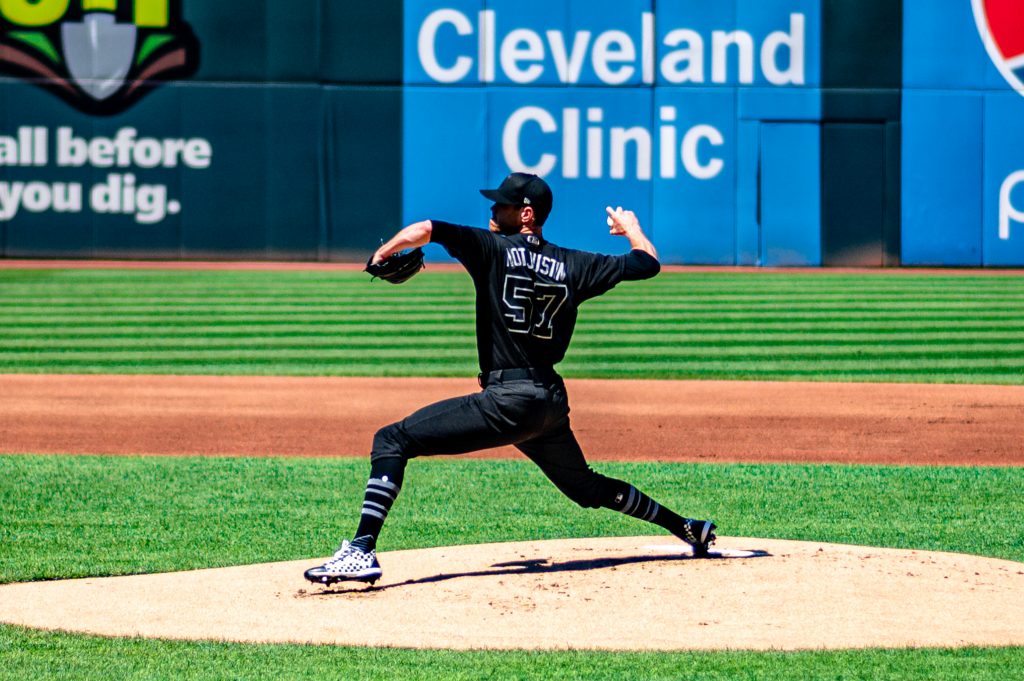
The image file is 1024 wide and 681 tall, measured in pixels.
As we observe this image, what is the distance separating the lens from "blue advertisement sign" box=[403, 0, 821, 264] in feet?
85.5

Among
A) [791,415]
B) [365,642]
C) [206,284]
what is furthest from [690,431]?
[206,284]

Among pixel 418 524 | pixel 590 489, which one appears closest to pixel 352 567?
pixel 590 489

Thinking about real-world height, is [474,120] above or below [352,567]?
above

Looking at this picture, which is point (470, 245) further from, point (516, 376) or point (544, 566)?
point (544, 566)

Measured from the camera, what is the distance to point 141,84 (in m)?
25.8

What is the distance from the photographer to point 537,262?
238 inches

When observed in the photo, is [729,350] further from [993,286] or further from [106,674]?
[106,674]

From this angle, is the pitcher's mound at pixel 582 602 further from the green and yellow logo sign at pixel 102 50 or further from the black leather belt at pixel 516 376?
the green and yellow logo sign at pixel 102 50

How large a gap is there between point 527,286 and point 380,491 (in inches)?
41.3

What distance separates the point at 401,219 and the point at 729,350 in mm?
9411

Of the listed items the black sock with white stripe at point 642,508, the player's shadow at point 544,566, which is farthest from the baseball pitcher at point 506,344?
the black sock with white stripe at point 642,508

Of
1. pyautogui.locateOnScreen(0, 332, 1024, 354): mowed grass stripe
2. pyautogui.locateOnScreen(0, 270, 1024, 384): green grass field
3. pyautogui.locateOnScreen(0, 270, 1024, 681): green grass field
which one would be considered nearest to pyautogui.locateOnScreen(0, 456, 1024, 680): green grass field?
pyautogui.locateOnScreen(0, 270, 1024, 681): green grass field

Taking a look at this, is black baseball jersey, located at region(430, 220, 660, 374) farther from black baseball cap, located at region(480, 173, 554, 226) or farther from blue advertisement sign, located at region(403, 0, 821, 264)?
blue advertisement sign, located at region(403, 0, 821, 264)

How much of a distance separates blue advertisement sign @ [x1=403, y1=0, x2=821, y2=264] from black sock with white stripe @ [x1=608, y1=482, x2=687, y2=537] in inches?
771
